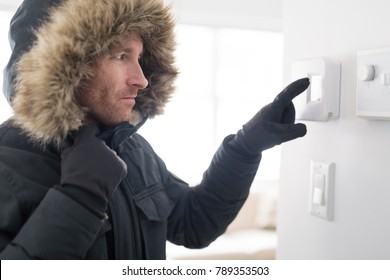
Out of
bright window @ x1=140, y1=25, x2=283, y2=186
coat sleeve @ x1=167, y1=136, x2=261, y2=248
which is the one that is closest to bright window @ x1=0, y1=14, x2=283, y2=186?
bright window @ x1=140, y1=25, x2=283, y2=186

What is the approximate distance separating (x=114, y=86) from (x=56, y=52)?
143mm

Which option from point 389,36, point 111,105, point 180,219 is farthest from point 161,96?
point 389,36

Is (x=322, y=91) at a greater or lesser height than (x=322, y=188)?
greater

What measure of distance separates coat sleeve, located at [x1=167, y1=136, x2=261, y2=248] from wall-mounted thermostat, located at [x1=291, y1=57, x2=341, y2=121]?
186 mm

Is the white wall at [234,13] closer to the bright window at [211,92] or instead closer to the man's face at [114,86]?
the bright window at [211,92]

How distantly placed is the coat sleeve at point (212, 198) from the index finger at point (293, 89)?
7.3 inches

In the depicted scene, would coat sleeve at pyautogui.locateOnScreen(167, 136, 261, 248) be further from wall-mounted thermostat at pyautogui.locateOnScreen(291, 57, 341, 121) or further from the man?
wall-mounted thermostat at pyautogui.locateOnScreen(291, 57, 341, 121)

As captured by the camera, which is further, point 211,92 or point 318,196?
point 211,92

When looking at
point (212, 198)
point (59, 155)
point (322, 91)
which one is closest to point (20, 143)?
point (59, 155)

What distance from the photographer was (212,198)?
104 centimetres

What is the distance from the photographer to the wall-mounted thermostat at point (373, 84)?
0.69 m

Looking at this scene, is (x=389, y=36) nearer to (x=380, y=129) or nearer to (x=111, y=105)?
(x=380, y=129)

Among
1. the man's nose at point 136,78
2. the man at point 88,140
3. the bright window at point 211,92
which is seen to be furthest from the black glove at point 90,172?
the bright window at point 211,92

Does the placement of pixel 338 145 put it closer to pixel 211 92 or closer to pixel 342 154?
pixel 342 154
